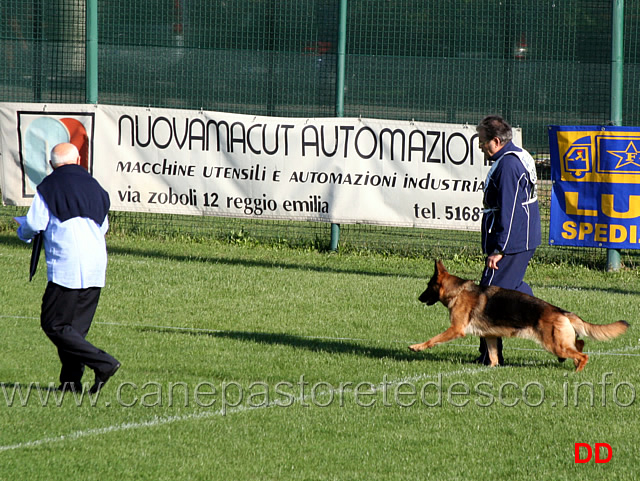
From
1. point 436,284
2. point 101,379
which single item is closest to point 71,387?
point 101,379

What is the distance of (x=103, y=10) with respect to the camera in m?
14.8

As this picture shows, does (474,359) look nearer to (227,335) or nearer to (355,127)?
(227,335)

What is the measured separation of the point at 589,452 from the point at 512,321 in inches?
82.8

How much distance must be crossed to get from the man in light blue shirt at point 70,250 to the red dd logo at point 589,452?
303cm

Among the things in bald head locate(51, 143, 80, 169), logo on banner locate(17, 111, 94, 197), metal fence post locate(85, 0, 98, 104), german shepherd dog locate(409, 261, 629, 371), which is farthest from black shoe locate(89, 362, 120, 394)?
metal fence post locate(85, 0, 98, 104)

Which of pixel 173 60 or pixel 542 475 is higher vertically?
pixel 173 60

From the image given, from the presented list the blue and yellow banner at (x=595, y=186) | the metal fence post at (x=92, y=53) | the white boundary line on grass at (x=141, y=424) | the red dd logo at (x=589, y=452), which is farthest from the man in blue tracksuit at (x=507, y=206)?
the metal fence post at (x=92, y=53)

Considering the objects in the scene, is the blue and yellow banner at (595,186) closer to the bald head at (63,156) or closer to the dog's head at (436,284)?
the dog's head at (436,284)

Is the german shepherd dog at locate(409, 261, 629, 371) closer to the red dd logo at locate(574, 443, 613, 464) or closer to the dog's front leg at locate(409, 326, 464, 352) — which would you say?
the dog's front leg at locate(409, 326, 464, 352)

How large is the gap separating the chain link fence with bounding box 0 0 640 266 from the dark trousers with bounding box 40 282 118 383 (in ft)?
25.8

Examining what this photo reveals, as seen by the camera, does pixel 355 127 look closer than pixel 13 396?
No

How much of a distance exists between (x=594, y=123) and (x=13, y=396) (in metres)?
9.15

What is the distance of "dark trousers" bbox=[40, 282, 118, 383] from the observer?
6.48m

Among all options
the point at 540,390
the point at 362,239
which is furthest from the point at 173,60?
the point at 540,390
